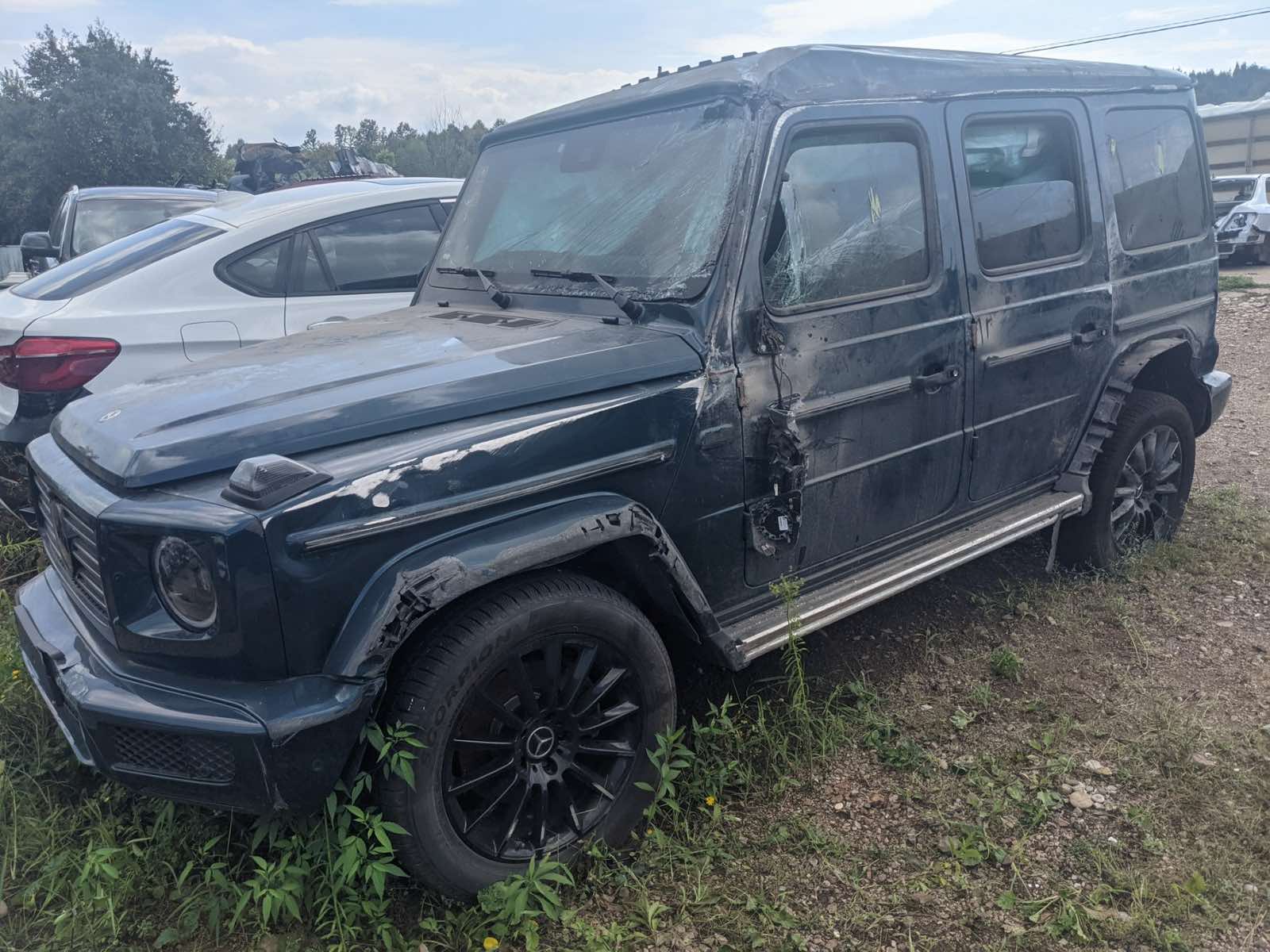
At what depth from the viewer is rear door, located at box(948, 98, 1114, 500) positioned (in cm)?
353

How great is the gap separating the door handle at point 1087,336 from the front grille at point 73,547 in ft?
11.5

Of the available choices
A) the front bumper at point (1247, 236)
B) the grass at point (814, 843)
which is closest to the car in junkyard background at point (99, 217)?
the grass at point (814, 843)

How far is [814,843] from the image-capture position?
2760 mm

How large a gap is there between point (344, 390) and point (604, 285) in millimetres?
905

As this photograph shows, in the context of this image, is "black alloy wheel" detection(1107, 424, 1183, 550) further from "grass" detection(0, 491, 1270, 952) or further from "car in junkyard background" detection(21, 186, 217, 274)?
"car in junkyard background" detection(21, 186, 217, 274)

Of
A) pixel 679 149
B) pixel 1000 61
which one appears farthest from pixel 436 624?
pixel 1000 61

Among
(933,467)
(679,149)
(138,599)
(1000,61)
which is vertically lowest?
(933,467)

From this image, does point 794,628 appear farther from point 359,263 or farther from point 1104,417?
point 359,263

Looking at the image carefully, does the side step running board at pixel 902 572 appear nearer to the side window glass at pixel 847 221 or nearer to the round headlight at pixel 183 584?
the side window glass at pixel 847 221

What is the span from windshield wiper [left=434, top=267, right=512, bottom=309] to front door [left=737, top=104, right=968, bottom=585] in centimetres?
93

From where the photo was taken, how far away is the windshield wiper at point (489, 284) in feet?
11.0

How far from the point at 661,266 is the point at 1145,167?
2.57m

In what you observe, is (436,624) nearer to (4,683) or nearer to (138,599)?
(138,599)

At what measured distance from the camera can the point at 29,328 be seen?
4.39 m
